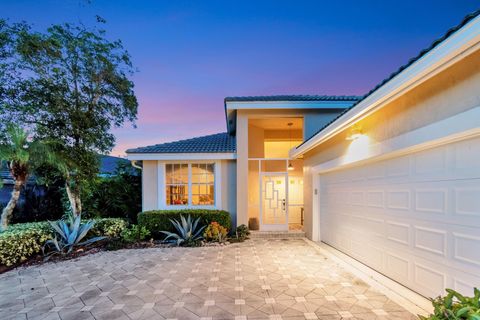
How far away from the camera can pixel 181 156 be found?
9.87m

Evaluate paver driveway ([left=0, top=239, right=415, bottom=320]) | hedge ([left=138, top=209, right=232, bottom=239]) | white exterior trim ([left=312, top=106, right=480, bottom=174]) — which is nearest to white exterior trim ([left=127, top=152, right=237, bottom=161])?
hedge ([left=138, top=209, right=232, bottom=239])

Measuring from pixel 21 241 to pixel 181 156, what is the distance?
5703 mm

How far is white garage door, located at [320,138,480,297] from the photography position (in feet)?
10.1

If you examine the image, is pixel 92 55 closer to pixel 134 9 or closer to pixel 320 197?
pixel 134 9

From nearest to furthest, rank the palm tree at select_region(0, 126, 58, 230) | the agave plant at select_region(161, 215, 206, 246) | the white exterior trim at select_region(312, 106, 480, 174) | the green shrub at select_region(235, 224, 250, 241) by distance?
the white exterior trim at select_region(312, 106, 480, 174)
the palm tree at select_region(0, 126, 58, 230)
the agave plant at select_region(161, 215, 206, 246)
the green shrub at select_region(235, 224, 250, 241)

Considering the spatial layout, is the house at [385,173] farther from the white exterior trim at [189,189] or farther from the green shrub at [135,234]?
the green shrub at [135,234]

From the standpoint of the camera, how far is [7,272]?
19.6 feet

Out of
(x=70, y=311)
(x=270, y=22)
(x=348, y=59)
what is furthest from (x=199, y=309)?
(x=348, y=59)

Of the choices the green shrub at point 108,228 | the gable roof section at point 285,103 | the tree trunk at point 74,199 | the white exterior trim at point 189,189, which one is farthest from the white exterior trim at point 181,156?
the green shrub at point 108,228

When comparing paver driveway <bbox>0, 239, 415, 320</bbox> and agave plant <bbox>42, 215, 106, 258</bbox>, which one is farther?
agave plant <bbox>42, 215, 106, 258</bbox>

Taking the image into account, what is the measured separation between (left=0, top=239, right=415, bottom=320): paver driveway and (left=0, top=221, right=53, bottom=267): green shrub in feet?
2.33

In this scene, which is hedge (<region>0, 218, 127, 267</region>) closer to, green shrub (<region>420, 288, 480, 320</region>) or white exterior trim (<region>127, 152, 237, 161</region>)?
white exterior trim (<region>127, 152, 237, 161</region>)

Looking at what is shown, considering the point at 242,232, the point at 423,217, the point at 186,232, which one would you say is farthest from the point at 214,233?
the point at 423,217

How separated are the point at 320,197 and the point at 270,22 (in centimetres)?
780
